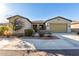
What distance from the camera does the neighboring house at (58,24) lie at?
639 cm

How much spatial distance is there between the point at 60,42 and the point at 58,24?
0.70 metres

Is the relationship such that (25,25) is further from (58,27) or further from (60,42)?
(60,42)

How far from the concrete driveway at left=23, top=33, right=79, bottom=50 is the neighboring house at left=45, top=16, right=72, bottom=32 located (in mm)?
199

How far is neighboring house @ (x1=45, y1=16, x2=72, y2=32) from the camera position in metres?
6.39

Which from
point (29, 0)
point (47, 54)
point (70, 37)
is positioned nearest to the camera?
point (29, 0)

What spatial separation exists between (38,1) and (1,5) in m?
1.21

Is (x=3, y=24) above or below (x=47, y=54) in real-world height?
above

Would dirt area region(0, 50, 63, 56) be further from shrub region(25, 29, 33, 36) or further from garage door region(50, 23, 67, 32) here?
garage door region(50, 23, 67, 32)

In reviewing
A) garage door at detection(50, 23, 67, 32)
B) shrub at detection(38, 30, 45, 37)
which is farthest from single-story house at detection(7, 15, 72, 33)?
shrub at detection(38, 30, 45, 37)

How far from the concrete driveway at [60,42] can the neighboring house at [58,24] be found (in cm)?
20

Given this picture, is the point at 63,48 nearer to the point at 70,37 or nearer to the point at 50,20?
the point at 70,37

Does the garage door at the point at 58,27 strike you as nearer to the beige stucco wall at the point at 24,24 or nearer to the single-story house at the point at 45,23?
the single-story house at the point at 45,23

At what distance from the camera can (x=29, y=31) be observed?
249 inches

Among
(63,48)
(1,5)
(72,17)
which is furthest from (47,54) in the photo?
(1,5)
